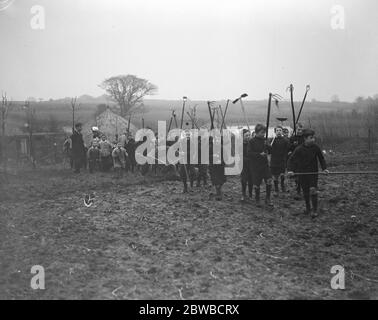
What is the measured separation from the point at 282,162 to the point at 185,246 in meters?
4.81

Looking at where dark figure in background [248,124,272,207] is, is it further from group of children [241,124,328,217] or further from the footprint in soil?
the footprint in soil

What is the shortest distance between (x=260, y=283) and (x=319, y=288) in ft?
2.42

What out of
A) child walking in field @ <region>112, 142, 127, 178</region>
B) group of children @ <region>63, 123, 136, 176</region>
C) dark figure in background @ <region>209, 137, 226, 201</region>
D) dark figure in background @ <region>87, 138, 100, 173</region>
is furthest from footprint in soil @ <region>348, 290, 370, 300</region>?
dark figure in background @ <region>87, 138, 100, 173</region>

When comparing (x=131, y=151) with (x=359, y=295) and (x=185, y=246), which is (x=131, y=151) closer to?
(x=185, y=246)

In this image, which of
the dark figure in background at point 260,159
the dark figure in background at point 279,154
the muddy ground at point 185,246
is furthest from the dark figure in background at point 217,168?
the dark figure in background at point 279,154

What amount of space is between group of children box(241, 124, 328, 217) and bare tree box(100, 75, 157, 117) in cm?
4312

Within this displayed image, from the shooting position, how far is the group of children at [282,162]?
8.58 metres

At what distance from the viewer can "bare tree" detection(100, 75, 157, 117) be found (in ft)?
173

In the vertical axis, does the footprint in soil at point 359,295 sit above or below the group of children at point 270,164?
below

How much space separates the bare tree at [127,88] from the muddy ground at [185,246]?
42.7 m

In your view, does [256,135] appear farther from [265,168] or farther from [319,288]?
[319,288]

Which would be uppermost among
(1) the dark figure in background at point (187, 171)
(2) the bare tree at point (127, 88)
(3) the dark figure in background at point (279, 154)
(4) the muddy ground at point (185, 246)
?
(2) the bare tree at point (127, 88)

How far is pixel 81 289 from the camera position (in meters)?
5.02

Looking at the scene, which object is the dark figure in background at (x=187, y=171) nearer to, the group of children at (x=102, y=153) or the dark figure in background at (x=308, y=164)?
the dark figure in background at (x=308, y=164)
